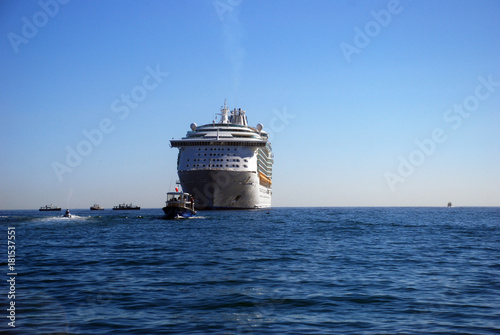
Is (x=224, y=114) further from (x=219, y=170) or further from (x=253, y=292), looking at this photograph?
(x=253, y=292)

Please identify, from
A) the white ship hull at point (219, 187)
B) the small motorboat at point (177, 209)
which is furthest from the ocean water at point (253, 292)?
the white ship hull at point (219, 187)

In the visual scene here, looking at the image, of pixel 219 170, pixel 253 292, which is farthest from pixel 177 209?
pixel 253 292

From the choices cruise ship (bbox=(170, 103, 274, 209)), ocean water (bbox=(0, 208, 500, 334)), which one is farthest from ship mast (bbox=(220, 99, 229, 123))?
ocean water (bbox=(0, 208, 500, 334))

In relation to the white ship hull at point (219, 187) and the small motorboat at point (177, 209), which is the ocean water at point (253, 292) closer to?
the small motorboat at point (177, 209)

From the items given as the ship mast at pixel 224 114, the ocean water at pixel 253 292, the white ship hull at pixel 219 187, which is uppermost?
the ship mast at pixel 224 114

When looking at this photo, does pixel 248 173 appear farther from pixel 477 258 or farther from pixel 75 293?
pixel 75 293

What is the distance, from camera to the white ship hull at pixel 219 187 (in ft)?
260

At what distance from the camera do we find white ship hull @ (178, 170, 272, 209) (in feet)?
260

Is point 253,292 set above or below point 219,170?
below

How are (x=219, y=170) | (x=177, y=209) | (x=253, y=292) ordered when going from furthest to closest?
1. (x=219, y=170)
2. (x=177, y=209)
3. (x=253, y=292)

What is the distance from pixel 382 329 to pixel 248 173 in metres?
72.5

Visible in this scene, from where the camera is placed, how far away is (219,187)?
262 feet

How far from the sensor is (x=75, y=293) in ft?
46.4

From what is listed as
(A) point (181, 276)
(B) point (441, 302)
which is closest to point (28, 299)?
(A) point (181, 276)
